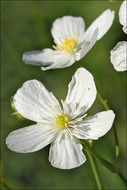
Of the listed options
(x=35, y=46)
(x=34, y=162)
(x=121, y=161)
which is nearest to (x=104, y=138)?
(x=121, y=161)

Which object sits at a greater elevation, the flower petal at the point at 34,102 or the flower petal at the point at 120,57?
the flower petal at the point at 120,57

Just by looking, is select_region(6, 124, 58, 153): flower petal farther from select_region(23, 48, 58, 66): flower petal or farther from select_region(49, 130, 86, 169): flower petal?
select_region(23, 48, 58, 66): flower petal

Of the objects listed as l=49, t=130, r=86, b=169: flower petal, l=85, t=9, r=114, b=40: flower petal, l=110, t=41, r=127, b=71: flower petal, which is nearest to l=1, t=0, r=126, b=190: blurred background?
l=85, t=9, r=114, b=40: flower petal

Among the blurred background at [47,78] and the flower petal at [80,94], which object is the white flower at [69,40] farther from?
the blurred background at [47,78]

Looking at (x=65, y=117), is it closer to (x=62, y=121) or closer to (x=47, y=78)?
(x=62, y=121)

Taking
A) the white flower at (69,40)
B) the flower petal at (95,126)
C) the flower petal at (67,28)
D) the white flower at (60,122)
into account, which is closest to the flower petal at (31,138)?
the white flower at (60,122)

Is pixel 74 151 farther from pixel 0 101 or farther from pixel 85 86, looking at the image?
pixel 0 101

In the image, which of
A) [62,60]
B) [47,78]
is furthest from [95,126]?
[47,78]
